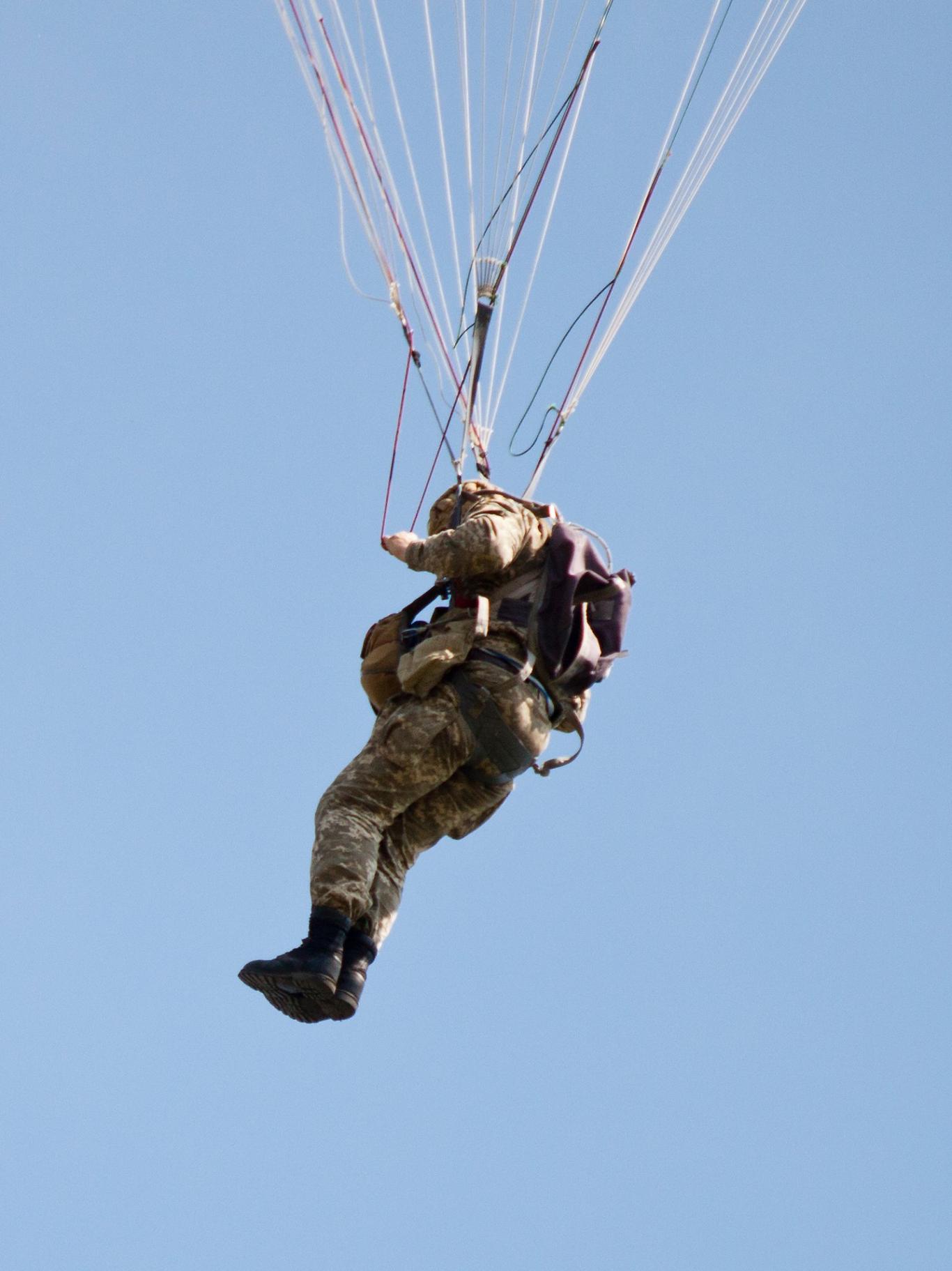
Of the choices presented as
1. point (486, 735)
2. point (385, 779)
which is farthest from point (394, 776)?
point (486, 735)

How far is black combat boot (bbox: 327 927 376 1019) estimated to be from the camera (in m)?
9.30

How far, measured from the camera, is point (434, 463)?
1125 cm

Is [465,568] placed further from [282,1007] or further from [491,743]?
[282,1007]

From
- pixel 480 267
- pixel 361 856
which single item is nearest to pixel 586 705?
pixel 361 856

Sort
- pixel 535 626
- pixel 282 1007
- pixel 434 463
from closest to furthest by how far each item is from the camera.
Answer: pixel 282 1007, pixel 535 626, pixel 434 463

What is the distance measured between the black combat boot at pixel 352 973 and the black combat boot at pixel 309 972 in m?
0.04

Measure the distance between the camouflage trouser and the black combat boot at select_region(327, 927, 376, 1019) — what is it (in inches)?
3.2

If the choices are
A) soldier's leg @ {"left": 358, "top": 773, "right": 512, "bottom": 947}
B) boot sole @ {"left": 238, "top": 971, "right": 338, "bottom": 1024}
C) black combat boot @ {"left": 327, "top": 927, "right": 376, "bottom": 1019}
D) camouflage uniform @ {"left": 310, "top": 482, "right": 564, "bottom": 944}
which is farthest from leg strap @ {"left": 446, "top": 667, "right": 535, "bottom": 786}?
boot sole @ {"left": 238, "top": 971, "right": 338, "bottom": 1024}

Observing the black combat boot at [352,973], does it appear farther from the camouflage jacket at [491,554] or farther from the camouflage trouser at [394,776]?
the camouflage jacket at [491,554]

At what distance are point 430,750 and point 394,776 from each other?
0.65 ft

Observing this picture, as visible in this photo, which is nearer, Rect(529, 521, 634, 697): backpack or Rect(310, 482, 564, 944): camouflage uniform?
Rect(310, 482, 564, 944): camouflage uniform

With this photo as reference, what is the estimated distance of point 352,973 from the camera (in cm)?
943

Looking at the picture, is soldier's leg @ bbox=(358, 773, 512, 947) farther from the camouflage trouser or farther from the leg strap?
the leg strap

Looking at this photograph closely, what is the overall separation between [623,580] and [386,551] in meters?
1.15
